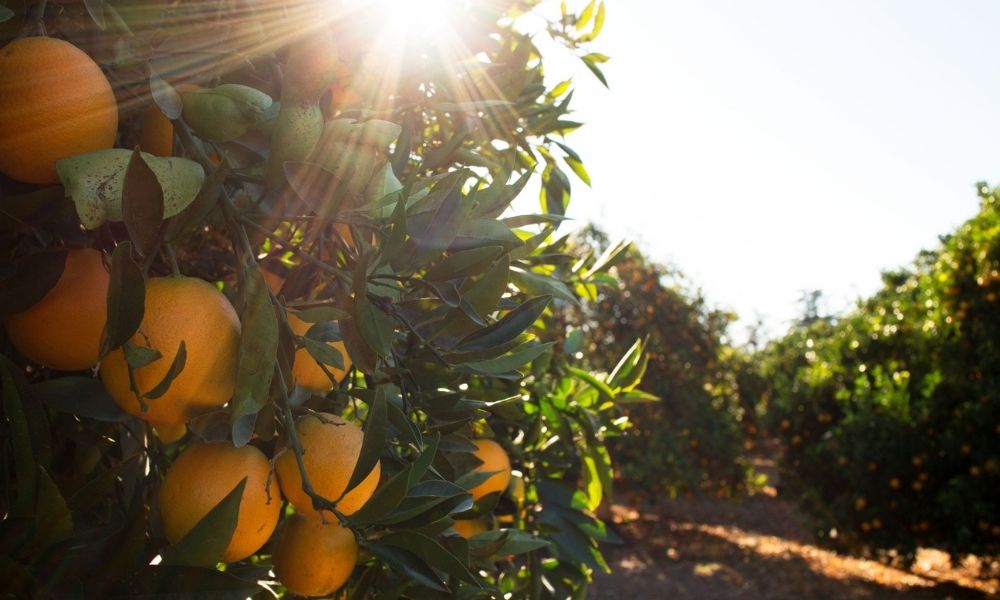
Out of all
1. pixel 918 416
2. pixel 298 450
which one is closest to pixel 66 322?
pixel 298 450

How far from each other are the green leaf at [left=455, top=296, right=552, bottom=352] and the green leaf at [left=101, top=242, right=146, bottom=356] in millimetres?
348

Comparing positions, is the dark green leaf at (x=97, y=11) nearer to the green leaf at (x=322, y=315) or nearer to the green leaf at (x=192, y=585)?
the green leaf at (x=322, y=315)

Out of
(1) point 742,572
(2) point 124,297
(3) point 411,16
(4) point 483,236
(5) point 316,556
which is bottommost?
(1) point 742,572

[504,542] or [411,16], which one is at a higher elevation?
[411,16]

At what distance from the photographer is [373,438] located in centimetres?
65

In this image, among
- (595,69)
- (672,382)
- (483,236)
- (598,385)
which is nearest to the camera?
(483,236)

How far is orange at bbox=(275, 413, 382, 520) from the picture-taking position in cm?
71

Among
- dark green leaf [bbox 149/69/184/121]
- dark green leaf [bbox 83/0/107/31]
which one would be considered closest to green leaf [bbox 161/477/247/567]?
dark green leaf [bbox 149/69/184/121]

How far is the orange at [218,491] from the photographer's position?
668 millimetres

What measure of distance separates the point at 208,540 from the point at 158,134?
0.39 metres

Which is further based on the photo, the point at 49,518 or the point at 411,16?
the point at 411,16

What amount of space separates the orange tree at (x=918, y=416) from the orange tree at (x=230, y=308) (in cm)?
566

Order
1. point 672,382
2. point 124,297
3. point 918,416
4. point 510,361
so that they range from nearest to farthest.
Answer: point 124,297 < point 510,361 < point 918,416 < point 672,382

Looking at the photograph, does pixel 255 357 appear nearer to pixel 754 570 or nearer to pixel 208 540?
pixel 208 540
